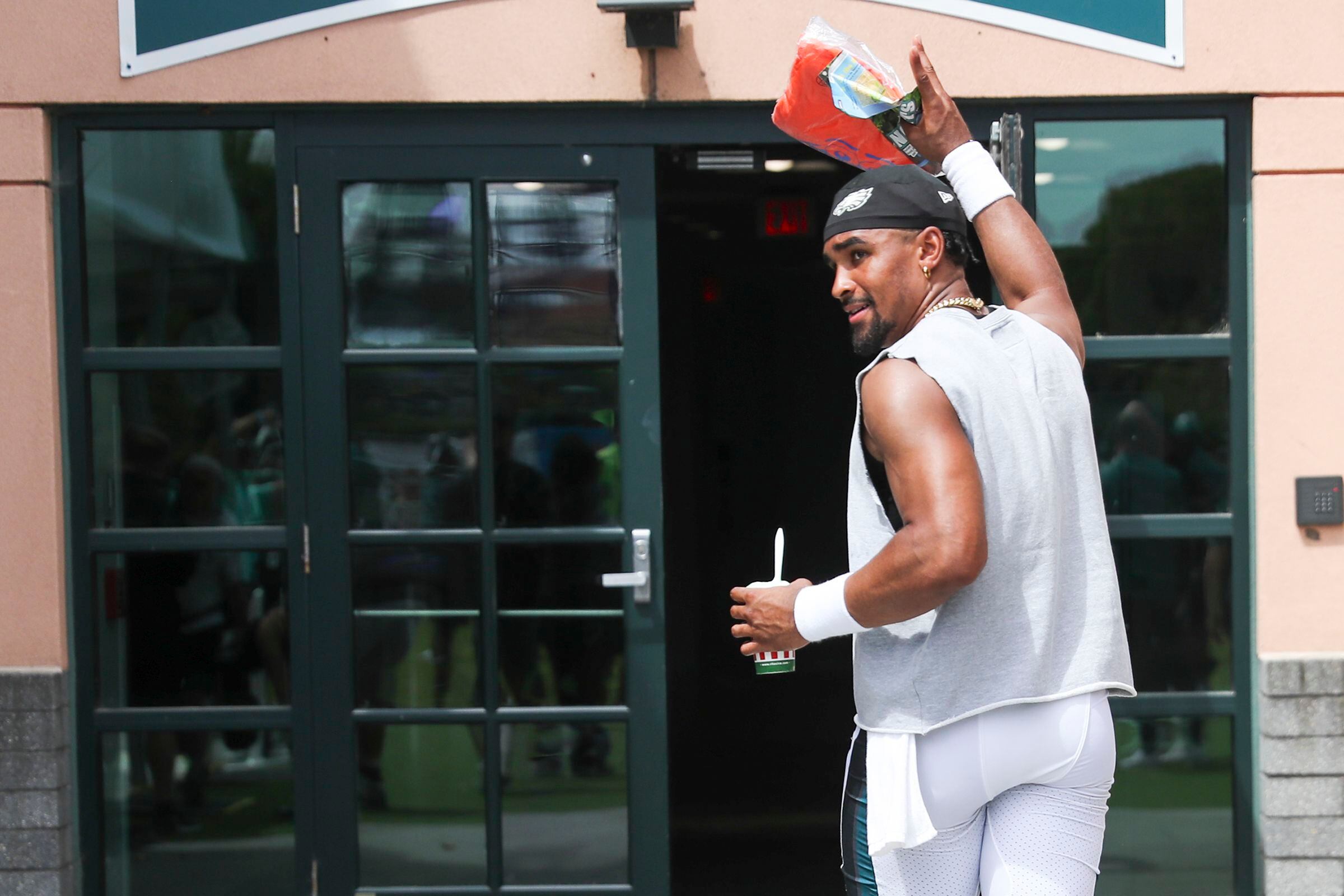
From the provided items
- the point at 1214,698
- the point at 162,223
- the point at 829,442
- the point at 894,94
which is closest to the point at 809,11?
the point at 894,94

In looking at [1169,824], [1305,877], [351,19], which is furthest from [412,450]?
[1305,877]

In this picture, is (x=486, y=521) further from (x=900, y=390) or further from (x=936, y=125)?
(x=900, y=390)

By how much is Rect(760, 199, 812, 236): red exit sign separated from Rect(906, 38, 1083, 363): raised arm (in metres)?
4.51

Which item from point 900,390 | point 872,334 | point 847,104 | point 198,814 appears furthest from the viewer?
point 198,814

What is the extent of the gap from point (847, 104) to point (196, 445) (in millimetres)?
2527

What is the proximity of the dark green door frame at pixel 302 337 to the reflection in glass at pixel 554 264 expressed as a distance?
11cm

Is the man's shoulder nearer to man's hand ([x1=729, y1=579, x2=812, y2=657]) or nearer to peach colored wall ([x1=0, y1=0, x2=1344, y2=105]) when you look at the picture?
man's hand ([x1=729, y1=579, x2=812, y2=657])

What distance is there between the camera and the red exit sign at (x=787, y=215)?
6.96m

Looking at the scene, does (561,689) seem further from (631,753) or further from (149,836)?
(149,836)

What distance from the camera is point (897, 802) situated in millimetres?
2090

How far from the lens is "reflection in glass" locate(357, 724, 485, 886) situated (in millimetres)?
4047

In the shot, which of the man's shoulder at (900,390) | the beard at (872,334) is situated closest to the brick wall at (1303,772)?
the beard at (872,334)

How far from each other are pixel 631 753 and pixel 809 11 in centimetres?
232

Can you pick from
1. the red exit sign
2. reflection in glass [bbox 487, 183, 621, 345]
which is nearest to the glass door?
reflection in glass [bbox 487, 183, 621, 345]
